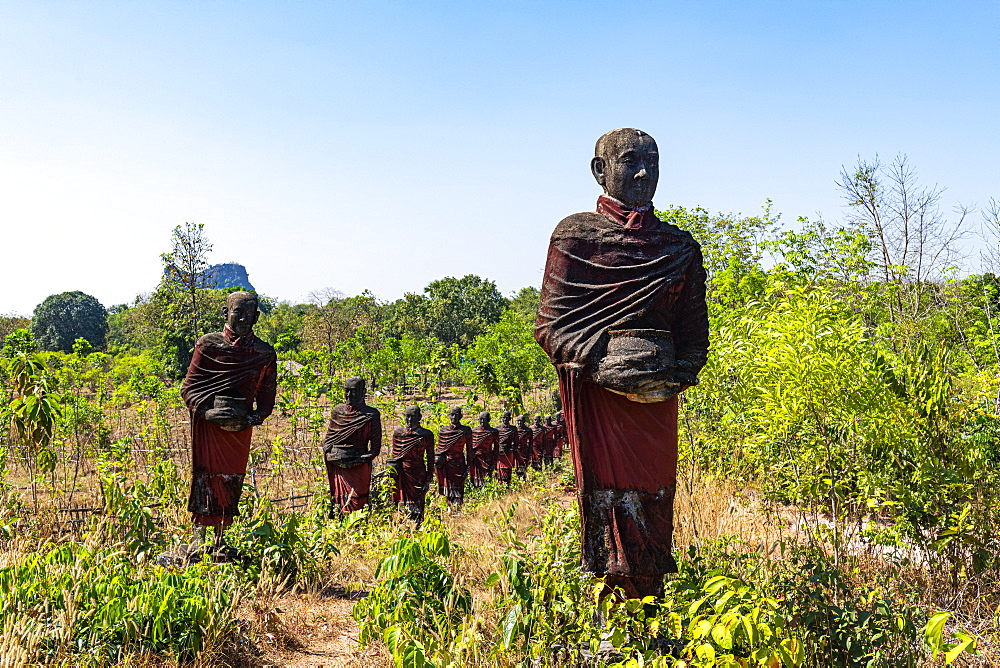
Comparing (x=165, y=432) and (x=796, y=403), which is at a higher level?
(x=796, y=403)

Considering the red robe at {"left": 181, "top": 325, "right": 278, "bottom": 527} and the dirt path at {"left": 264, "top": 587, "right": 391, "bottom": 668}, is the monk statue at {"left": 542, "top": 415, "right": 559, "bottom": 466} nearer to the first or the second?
the red robe at {"left": 181, "top": 325, "right": 278, "bottom": 527}

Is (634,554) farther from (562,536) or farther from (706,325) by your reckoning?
(706,325)

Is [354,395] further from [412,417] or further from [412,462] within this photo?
[412,462]

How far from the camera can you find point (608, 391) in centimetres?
330

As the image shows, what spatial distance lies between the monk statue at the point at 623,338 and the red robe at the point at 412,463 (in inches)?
265

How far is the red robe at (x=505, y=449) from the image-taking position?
15578 millimetres

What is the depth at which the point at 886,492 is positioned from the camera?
184 inches

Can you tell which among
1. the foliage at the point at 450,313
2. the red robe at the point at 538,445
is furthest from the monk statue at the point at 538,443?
the foliage at the point at 450,313

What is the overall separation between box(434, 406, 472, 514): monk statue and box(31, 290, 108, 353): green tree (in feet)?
147

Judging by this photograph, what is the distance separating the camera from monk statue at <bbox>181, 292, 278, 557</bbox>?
534cm

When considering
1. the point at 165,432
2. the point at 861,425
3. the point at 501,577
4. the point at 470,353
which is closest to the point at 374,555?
the point at 501,577

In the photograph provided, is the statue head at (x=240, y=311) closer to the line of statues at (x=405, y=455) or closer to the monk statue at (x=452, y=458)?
the line of statues at (x=405, y=455)

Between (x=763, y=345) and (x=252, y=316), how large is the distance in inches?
159

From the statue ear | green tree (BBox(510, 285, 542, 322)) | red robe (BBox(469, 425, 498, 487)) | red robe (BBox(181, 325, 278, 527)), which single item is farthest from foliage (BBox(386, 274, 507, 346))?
the statue ear
